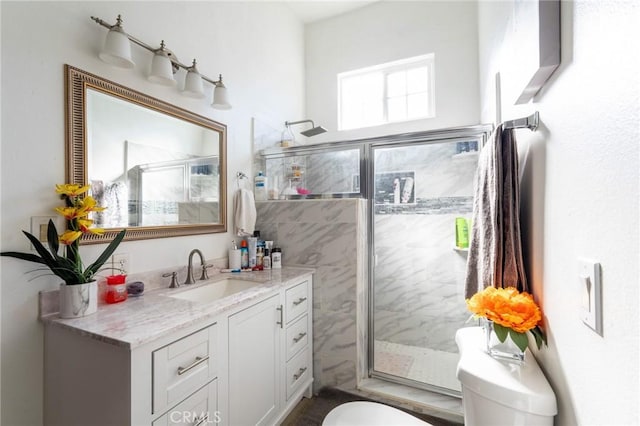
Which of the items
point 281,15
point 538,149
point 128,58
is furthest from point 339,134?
point 538,149

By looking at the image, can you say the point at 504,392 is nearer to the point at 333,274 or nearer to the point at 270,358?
the point at 270,358

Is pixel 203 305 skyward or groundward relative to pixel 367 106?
groundward

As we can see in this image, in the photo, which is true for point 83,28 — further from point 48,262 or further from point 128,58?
point 48,262

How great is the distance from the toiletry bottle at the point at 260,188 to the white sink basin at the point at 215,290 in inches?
29.2

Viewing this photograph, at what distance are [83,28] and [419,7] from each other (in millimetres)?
2597

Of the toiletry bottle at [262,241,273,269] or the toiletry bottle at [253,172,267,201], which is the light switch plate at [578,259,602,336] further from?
the toiletry bottle at [253,172,267,201]

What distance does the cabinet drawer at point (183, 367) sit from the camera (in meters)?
0.95

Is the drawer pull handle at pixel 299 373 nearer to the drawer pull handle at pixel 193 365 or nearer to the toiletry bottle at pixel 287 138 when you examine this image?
the drawer pull handle at pixel 193 365

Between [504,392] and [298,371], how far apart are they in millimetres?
1383

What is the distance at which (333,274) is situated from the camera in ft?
6.57

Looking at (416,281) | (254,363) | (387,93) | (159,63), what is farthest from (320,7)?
(254,363)

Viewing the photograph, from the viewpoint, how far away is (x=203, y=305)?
123 centimetres

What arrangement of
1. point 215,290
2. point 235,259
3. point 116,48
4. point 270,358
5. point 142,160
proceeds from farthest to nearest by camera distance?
point 235,259 < point 215,290 < point 270,358 < point 142,160 < point 116,48

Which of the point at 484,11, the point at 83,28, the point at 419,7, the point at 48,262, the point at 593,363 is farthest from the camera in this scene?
the point at 419,7
